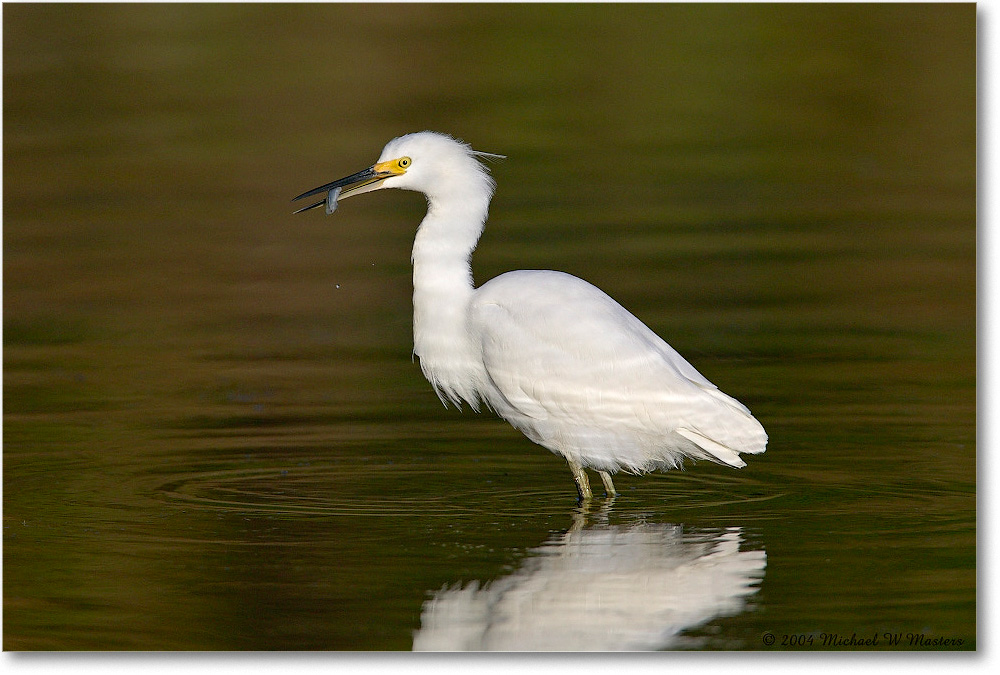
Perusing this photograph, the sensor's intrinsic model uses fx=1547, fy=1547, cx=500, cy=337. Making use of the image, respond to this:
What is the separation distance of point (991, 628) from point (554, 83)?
267 inches

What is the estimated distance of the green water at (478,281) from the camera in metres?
4.18

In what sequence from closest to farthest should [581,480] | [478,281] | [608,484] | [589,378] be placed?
[589,378]
[581,480]
[608,484]
[478,281]

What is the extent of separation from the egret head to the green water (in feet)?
3.15

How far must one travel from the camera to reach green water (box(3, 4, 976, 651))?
13.7 ft

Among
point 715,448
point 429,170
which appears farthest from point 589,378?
point 429,170

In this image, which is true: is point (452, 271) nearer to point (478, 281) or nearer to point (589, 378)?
point (589, 378)

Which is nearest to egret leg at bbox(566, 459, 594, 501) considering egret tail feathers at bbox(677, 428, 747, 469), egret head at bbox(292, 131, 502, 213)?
egret tail feathers at bbox(677, 428, 747, 469)

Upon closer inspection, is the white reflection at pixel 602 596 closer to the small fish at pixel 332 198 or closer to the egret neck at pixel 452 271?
the egret neck at pixel 452 271

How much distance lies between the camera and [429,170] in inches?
207

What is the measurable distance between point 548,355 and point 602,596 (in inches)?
43.3

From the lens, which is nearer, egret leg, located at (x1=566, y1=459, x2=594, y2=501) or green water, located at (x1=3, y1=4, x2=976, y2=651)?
green water, located at (x1=3, y1=4, x2=976, y2=651)

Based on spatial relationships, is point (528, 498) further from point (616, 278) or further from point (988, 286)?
point (616, 278)

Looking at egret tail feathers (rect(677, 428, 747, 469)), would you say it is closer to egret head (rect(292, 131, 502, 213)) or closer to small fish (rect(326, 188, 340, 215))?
egret head (rect(292, 131, 502, 213))

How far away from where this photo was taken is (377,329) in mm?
7785
